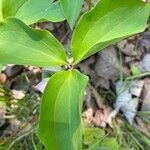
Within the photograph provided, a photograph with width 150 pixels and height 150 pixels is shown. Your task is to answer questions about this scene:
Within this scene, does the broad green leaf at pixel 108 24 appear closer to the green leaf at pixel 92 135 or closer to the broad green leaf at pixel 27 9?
the broad green leaf at pixel 27 9

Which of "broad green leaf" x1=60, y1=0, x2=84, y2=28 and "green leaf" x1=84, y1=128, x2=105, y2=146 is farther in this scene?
"green leaf" x1=84, y1=128, x2=105, y2=146

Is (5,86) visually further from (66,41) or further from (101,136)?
(101,136)

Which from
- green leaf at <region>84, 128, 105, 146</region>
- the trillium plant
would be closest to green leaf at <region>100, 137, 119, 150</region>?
green leaf at <region>84, 128, 105, 146</region>

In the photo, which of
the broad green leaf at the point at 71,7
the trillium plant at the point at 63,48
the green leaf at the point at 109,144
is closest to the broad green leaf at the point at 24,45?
the trillium plant at the point at 63,48

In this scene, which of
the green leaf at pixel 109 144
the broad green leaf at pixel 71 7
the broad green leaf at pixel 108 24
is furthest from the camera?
the green leaf at pixel 109 144

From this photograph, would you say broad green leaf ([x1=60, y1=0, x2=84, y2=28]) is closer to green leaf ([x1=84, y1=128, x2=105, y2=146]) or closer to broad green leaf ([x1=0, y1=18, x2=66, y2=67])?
broad green leaf ([x1=0, y1=18, x2=66, y2=67])

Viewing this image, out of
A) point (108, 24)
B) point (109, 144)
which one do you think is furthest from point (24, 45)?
point (109, 144)

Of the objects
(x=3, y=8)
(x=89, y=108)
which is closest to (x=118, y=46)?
(x=89, y=108)

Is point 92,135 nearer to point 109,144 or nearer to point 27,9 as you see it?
point 109,144
